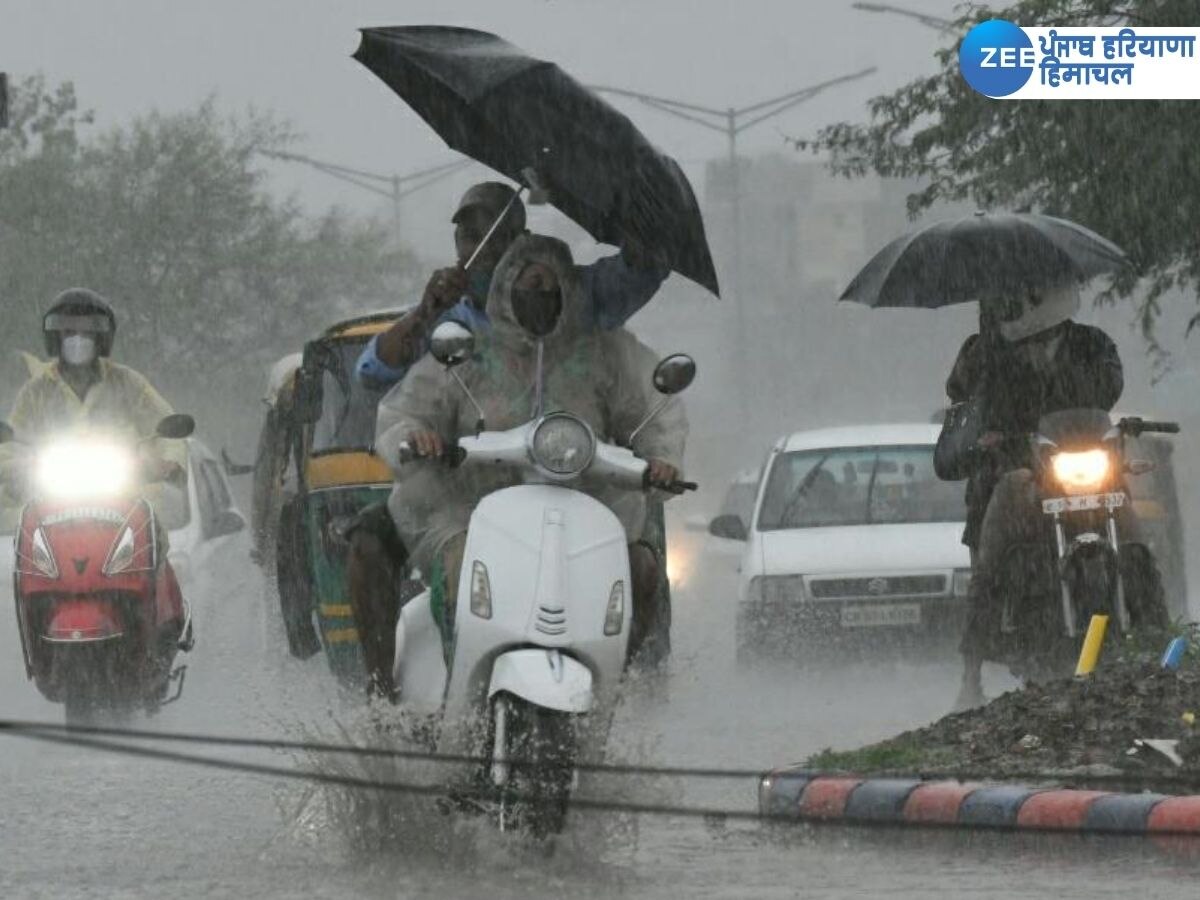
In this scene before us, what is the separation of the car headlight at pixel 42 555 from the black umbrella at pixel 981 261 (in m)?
3.38

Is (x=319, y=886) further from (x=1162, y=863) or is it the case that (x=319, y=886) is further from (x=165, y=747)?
(x=165, y=747)

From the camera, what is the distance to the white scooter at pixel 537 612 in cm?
744

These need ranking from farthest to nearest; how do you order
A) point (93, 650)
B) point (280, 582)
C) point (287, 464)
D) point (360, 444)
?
1. point (287, 464)
2. point (280, 582)
3. point (360, 444)
4. point (93, 650)

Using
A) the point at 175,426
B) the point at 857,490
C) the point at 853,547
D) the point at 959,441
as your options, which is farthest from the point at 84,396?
the point at 857,490

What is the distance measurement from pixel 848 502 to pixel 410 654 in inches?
374

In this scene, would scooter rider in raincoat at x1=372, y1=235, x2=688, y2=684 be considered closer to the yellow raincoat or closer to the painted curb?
the painted curb

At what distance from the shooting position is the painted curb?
7.95 meters

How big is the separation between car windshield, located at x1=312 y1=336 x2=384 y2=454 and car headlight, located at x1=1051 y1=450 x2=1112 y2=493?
4272 mm

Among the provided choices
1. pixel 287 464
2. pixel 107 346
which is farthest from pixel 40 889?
pixel 287 464

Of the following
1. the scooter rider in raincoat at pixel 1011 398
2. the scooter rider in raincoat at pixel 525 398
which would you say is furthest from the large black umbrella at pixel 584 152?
the scooter rider in raincoat at pixel 1011 398

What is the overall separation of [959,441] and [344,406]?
3835 mm

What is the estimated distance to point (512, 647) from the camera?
24.9 ft

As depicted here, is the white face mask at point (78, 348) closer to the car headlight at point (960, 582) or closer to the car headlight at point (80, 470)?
the car headlight at point (80, 470)

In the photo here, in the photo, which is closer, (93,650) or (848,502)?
(93,650)
